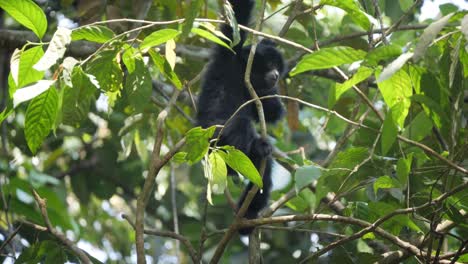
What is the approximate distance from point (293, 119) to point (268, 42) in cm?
78

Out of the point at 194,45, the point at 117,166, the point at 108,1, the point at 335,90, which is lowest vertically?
the point at 117,166

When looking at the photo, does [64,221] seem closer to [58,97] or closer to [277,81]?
[58,97]

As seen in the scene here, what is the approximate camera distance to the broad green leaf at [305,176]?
8.35 ft

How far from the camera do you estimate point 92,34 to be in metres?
2.90

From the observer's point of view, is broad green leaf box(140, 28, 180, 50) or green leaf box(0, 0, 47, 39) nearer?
green leaf box(0, 0, 47, 39)

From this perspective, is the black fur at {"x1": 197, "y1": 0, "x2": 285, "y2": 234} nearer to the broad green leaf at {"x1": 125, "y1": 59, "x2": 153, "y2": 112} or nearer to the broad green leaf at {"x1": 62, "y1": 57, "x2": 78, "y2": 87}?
the broad green leaf at {"x1": 125, "y1": 59, "x2": 153, "y2": 112}

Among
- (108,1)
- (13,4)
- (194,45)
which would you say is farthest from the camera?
(194,45)

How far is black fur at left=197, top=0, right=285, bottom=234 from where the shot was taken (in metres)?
5.08

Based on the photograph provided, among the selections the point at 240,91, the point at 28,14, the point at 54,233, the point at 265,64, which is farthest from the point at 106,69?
the point at 265,64

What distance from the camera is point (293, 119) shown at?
19.5 ft

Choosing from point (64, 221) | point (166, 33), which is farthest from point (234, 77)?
point (166, 33)

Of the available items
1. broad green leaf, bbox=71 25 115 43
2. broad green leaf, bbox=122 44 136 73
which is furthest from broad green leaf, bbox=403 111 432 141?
broad green leaf, bbox=71 25 115 43

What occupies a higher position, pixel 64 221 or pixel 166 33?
pixel 166 33

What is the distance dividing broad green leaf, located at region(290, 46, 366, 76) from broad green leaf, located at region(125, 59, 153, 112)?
33.6 inches
